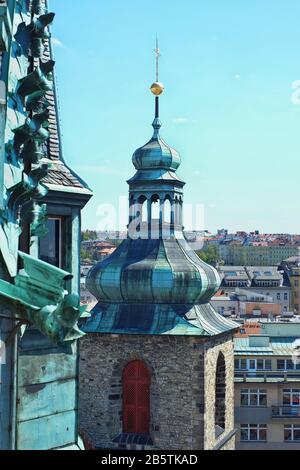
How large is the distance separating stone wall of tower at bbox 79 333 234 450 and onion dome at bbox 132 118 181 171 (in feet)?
23.4

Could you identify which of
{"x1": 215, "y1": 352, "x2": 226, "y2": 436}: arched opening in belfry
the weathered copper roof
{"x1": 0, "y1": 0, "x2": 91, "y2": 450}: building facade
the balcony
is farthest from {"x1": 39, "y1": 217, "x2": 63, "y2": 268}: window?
the balcony

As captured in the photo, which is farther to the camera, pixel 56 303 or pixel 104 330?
pixel 104 330

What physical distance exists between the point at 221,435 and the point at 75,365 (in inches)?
796

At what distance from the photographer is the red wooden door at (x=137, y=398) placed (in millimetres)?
27891

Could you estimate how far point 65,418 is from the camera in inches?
385

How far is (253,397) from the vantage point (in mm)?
40750

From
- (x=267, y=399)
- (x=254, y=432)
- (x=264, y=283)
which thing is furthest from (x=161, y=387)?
(x=264, y=283)

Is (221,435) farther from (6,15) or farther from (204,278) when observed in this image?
(6,15)

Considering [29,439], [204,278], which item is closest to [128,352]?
[204,278]

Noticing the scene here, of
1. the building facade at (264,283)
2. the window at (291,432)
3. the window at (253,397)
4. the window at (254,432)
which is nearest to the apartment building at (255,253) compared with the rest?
the building facade at (264,283)

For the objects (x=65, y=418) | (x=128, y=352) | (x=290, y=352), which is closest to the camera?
(x=65, y=418)

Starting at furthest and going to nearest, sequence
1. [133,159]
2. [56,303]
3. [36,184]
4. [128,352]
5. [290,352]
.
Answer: [290,352]
[133,159]
[128,352]
[36,184]
[56,303]

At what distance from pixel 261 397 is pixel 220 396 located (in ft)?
37.8

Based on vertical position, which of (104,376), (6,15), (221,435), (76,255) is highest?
(6,15)
